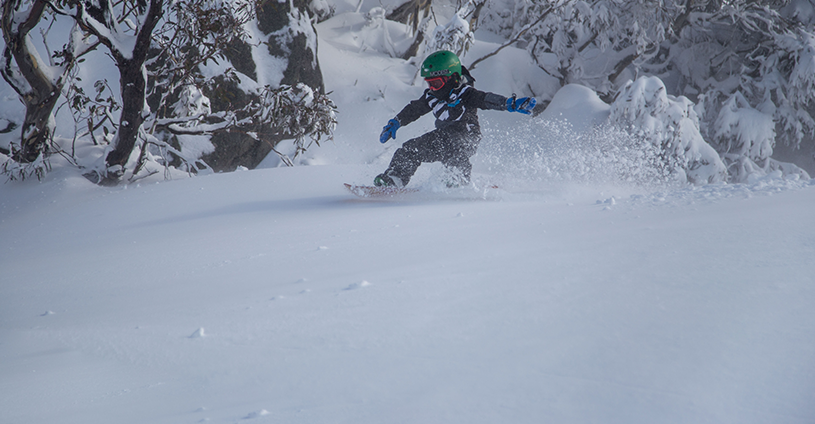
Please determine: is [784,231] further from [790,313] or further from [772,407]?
[772,407]

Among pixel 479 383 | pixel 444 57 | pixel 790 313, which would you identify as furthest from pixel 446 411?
pixel 444 57

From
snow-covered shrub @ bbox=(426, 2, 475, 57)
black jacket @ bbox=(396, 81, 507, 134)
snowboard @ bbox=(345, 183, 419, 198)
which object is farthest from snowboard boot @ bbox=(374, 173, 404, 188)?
snow-covered shrub @ bbox=(426, 2, 475, 57)

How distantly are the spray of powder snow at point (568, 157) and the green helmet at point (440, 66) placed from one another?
120 centimetres

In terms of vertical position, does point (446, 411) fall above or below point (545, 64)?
below

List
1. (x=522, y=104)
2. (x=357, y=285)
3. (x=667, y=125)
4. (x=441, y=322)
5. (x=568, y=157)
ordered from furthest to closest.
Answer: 1. (x=667, y=125)
2. (x=568, y=157)
3. (x=522, y=104)
4. (x=357, y=285)
5. (x=441, y=322)

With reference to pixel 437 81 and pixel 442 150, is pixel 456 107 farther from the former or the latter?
pixel 442 150

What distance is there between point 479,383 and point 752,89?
13206mm

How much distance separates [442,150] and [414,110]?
0.50 metres

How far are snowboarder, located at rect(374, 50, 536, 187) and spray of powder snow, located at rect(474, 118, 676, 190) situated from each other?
1.84 feet

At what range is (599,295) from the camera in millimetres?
1302

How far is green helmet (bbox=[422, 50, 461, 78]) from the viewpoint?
407 cm

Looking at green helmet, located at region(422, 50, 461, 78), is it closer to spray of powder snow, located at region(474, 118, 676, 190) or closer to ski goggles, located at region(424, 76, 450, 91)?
ski goggles, located at region(424, 76, 450, 91)

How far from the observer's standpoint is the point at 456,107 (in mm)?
4227

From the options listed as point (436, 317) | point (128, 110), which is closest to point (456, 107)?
point (436, 317)
